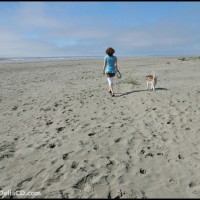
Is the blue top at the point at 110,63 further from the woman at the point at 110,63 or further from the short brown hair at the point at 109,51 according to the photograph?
the short brown hair at the point at 109,51

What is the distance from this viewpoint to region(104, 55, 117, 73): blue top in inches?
434

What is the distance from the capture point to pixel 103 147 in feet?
20.5

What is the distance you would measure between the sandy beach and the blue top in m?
1.36

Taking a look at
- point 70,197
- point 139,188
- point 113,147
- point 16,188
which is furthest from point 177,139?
point 16,188

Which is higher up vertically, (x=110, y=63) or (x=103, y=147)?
(x=110, y=63)

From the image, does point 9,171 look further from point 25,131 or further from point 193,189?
point 193,189

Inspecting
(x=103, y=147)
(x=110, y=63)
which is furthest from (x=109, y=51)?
(x=103, y=147)

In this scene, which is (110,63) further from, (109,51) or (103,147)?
(103,147)

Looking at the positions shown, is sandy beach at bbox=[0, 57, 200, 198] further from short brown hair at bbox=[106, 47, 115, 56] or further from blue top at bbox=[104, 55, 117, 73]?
short brown hair at bbox=[106, 47, 115, 56]

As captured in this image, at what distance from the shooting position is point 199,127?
7.41m

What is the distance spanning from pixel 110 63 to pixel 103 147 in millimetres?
5612

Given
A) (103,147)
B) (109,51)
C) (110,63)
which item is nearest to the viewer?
(103,147)

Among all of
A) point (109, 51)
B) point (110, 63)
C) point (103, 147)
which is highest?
point (109, 51)

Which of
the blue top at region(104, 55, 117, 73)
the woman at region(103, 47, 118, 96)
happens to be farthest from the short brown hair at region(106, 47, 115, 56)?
the blue top at region(104, 55, 117, 73)
